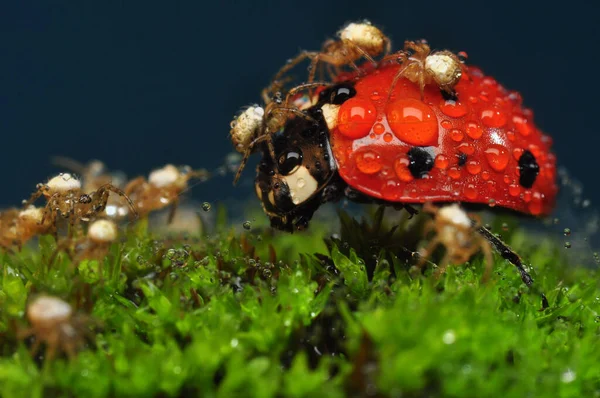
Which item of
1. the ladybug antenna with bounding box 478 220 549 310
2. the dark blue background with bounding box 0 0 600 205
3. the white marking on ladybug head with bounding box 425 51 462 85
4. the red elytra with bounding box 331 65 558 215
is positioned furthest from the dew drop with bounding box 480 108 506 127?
the dark blue background with bounding box 0 0 600 205

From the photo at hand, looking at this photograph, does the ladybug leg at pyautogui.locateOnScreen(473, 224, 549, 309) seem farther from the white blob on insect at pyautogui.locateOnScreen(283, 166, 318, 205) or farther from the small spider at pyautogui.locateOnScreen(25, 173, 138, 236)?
the small spider at pyautogui.locateOnScreen(25, 173, 138, 236)

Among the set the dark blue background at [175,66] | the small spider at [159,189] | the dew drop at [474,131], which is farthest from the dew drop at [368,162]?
the dark blue background at [175,66]

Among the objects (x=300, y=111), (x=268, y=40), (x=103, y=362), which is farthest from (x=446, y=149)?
(x=268, y=40)

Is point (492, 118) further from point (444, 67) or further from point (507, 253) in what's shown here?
point (507, 253)

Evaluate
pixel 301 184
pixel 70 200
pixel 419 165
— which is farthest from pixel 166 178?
pixel 419 165

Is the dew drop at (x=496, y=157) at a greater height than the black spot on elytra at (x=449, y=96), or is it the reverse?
the black spot on elytra at (x=449, y=96)

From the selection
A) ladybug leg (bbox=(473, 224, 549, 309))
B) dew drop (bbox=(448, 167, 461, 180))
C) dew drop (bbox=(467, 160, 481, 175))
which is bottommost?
ladybug leg (bbox=(473, 224, 549, 309))

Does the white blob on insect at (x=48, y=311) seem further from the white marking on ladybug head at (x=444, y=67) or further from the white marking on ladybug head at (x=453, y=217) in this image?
the white marking on ladybug head at (x=444, y=67)
